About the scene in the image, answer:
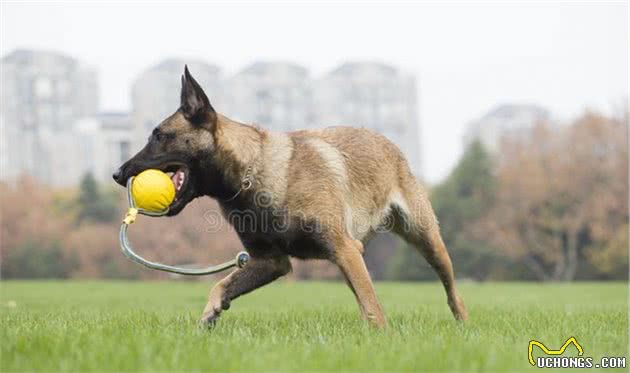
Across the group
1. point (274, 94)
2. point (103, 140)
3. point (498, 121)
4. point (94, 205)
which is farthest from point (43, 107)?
point (498, 121)

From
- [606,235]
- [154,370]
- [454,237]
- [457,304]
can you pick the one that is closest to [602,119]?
[606,235]

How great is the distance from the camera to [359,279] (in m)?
5.55

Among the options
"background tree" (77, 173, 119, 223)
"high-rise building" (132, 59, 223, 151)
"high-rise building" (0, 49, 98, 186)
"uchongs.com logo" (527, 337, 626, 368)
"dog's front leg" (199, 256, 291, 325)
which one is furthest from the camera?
"high-rise building" (0, 49, 98, 186)

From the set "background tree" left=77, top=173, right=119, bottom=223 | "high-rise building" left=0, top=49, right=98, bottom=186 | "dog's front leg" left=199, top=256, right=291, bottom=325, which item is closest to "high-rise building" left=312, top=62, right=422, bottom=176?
"high-rise building" left=0, top=49, right=98, bottom=186

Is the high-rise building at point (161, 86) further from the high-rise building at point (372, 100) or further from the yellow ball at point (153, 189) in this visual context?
the yellow ball at point (153, 189)

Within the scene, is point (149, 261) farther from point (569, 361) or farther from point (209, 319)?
point (569, 361)

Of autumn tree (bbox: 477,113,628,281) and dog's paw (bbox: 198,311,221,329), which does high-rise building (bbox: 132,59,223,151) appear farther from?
dog's paw (bbox: 198,311,221,329)

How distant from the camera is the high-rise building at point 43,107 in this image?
59863 mm

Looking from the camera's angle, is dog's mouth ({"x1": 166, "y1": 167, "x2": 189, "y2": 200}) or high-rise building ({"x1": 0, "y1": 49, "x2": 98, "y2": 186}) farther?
high-rise building ({"x1": 0, "y1": 49, "x2": 98, "y2": 186})

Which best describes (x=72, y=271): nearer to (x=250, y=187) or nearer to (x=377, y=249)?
(x=377, y=249)

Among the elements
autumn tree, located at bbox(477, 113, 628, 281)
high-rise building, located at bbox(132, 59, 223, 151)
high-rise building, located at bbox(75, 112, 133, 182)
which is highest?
high-rise building, located at bbox(132, 59, 223, 151)

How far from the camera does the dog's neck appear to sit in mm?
5660

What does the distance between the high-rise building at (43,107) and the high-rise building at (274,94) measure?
13.5 m

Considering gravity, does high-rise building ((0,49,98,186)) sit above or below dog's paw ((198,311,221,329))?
above
